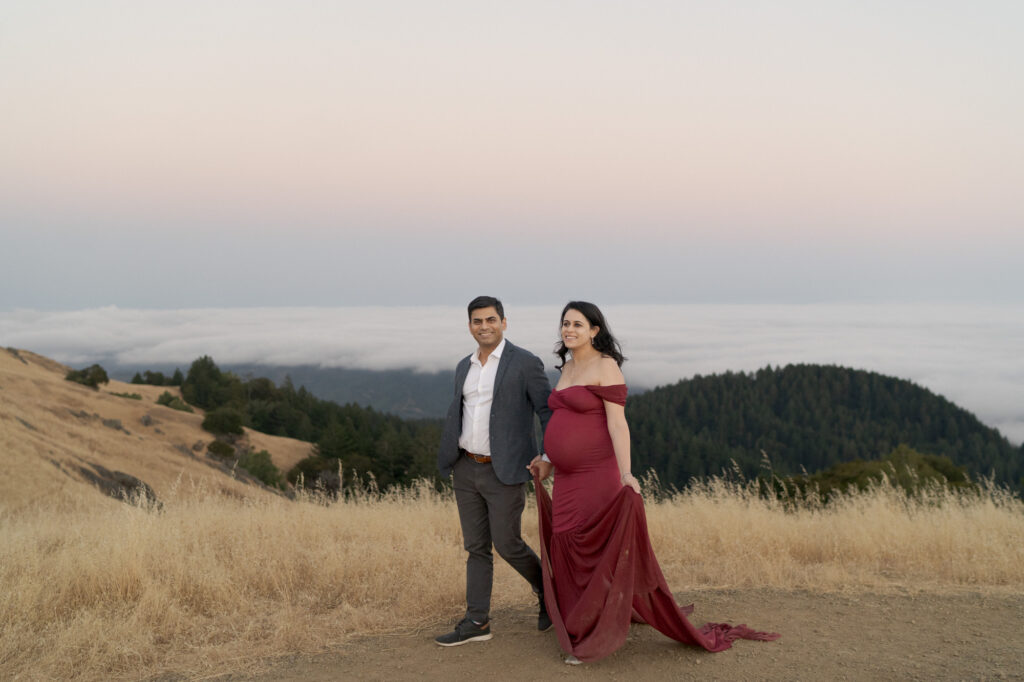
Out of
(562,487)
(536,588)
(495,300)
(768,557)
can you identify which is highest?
(495,300)

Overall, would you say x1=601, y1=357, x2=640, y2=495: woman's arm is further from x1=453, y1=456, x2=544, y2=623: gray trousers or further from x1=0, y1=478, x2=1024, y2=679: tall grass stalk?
x1=0, y1=478, x2=1024, y2=679: tall grass stalk

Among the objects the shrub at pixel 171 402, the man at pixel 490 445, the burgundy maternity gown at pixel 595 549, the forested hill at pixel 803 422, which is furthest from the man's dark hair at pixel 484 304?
the forested hill at pixel 803 422

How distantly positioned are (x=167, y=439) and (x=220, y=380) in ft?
104

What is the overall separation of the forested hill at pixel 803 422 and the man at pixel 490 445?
218ft

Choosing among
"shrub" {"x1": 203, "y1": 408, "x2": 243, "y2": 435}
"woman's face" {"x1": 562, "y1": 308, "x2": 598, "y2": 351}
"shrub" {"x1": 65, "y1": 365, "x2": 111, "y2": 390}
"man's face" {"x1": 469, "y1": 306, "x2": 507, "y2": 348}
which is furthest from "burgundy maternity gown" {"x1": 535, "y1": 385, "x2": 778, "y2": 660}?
"shrub" {"x1": 65, "y1": 365, "x2": 111, "y2": 390}

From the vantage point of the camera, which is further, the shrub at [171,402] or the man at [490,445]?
the shrub at [171,402]

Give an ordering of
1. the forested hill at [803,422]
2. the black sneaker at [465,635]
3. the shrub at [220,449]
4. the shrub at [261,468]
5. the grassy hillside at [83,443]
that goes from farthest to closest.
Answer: the forested hill at [803,422] → the shrub at [261,468] → the shrub at [220,449] → the grassy hillside at [83,443] → the black sneaker at [465,635]

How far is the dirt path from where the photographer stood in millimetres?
4641

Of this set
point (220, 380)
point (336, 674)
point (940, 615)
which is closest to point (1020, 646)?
point (940, 615)

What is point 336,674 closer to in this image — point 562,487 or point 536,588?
point 536,588

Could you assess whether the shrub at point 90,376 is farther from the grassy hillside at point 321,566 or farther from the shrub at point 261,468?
the grassy hillside at point 321,566

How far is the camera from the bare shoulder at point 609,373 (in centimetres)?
487

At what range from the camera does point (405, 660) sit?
5090 mm

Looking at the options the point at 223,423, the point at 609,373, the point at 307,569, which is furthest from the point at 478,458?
the point at 223,423
